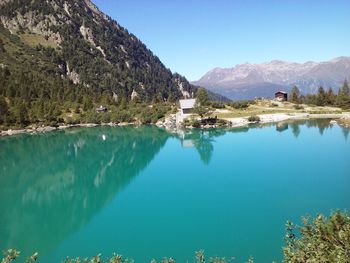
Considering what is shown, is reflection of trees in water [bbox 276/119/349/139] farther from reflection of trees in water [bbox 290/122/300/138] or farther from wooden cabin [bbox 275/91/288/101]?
wooden cabin [bbox 275/91/288/101]

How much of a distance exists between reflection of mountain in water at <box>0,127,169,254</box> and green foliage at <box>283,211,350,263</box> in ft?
81.9

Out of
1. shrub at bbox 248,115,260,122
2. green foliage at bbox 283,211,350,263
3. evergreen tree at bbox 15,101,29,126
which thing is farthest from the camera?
evergreen tree at bbox 15,101,29,126

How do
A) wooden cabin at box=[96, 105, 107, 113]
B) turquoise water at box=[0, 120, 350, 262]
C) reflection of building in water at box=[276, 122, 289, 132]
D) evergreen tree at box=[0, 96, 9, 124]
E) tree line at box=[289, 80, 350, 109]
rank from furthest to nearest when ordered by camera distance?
wooden cabin at box=[96, 105, 107, 113] → tree line at box=[289, 80, 350, 109] → evergreen tree at box=[0, 96, 9, 124] → reflection of building in water at box=[276, 122, 289, 132] → turquoise water at box=[0, 120, 350, 262]

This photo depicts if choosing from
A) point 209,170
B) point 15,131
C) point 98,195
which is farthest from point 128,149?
point 15,131

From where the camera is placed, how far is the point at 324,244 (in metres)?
15.1

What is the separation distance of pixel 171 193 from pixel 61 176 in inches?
947

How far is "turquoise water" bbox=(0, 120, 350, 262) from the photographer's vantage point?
33812 mm

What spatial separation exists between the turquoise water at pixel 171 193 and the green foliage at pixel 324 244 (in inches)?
503

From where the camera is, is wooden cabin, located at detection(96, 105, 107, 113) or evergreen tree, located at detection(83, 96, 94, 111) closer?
wooden cabin, located at detection(96, 105, 107, 113)

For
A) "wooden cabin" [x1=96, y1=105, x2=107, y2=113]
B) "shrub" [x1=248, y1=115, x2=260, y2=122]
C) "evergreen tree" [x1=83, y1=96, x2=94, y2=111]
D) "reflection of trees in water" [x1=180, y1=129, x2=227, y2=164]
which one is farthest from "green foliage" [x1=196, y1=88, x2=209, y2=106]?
"evergreen tree" [x1=83, y1=96, x2=94, y2=111]

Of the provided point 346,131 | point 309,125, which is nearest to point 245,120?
point 309,125

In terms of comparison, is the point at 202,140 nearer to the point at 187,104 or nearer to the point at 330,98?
the point at 187,104

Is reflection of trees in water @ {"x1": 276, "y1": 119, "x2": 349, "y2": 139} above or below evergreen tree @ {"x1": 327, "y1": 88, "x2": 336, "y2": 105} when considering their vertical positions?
below

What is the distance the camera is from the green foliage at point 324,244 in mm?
13598
